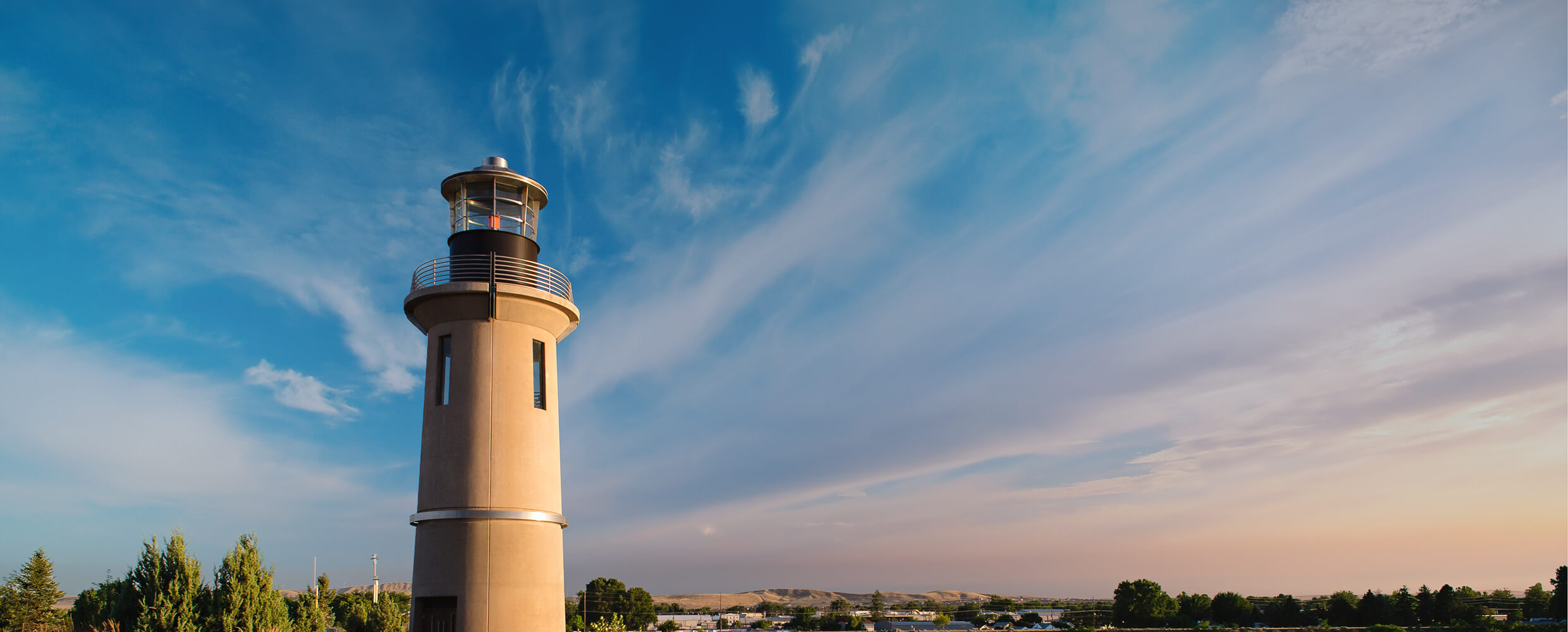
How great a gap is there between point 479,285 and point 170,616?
8.42 metres

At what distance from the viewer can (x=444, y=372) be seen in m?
18.3

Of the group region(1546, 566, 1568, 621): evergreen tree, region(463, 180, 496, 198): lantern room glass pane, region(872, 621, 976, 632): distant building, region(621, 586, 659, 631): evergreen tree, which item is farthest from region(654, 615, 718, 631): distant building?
region(1546, 566, 1568, 621): evergreen tree

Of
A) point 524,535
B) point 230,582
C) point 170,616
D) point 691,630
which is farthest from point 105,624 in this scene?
point 691,630

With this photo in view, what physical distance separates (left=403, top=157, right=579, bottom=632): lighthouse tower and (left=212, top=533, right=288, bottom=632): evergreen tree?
3020mm

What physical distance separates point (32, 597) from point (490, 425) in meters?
44.2

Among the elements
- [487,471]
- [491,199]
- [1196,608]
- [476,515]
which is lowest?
[1196,608]

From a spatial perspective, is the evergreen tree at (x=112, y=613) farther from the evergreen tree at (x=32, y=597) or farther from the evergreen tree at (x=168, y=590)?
the evergreen tree at (x=32, y=597)

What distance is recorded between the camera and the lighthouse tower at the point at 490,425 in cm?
1650

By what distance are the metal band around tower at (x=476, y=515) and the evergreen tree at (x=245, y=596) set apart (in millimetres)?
3289

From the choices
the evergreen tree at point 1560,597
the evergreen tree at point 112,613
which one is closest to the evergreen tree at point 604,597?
the evergreen tree at point 112,613

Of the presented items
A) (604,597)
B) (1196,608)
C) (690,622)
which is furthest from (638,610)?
(1196,608)

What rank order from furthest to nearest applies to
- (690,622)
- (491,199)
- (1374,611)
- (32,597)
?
(690,622) < (1374,611) < (32,597) < (491,199)

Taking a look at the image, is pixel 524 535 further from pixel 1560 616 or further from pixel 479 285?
pixel 1560 616

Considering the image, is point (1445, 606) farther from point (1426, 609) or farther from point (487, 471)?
point (487, 471)
